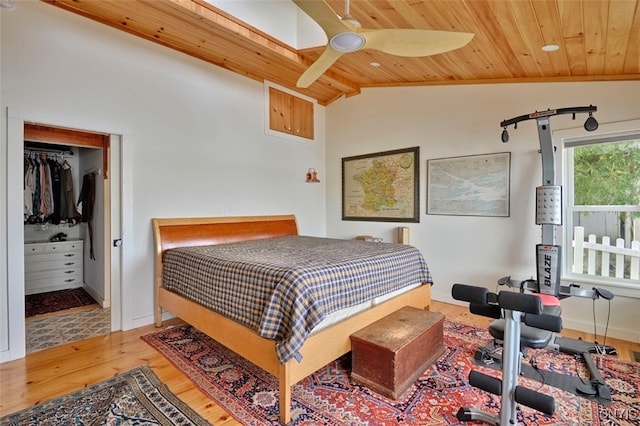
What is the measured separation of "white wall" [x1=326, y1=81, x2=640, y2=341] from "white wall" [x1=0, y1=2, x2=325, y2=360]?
163 centimetres

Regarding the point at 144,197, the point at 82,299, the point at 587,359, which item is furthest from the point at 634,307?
the point at 82,299

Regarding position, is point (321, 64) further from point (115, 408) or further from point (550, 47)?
point (115, 408)

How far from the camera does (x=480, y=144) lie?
3879mm

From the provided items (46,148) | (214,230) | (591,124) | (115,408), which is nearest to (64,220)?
(46,148)

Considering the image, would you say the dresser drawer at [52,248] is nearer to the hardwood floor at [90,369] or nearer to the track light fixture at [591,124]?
the hardwood floor at [90,369]

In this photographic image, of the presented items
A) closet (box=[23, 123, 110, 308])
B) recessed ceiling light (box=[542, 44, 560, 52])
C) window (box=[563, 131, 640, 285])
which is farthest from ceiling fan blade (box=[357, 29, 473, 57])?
closet (box=[23, 123, 110, 308])

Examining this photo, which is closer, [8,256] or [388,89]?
[8,256]

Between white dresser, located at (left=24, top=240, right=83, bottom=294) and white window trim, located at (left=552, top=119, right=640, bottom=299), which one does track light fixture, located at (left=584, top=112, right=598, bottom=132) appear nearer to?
white window trim, located at (left=552, top=119, right=640, bottom=299)

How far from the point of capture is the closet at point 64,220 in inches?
161

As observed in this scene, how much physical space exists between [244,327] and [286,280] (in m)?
0.54

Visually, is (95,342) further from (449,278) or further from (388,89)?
(388,89)

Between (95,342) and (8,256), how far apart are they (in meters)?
1.04

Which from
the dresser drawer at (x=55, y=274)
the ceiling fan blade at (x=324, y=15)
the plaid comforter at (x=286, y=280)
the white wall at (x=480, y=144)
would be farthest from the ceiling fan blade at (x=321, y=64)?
the dresser drawer at (x=55, y=274)

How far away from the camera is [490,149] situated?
3795 millimetres
